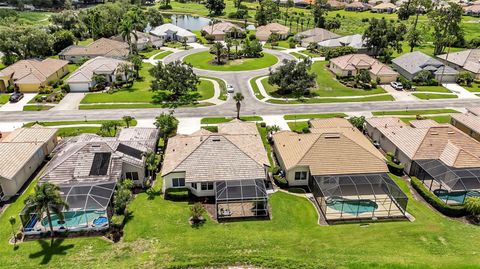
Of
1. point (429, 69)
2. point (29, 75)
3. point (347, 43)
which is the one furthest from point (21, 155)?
point (347, 43)

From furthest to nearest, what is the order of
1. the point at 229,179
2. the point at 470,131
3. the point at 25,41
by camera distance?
the point at 25,41, the point at 470,131, the point at 229,179

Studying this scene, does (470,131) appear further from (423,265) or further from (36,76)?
(36,76)

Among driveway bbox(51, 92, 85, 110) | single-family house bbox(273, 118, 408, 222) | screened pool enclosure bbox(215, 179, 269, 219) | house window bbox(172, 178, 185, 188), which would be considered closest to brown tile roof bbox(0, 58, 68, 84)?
driveway bbox(51, 92, 85, 110)

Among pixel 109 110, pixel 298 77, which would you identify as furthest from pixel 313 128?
pixel 109 110

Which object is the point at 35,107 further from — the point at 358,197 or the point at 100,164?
the point at 358,197

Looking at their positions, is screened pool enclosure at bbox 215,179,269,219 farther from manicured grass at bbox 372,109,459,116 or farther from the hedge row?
manicured grass at bbox 372,109,459,116

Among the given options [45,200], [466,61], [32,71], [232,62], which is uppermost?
[466,61]

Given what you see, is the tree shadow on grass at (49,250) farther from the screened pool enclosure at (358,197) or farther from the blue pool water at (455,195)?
the blue pool water at (455,195)
